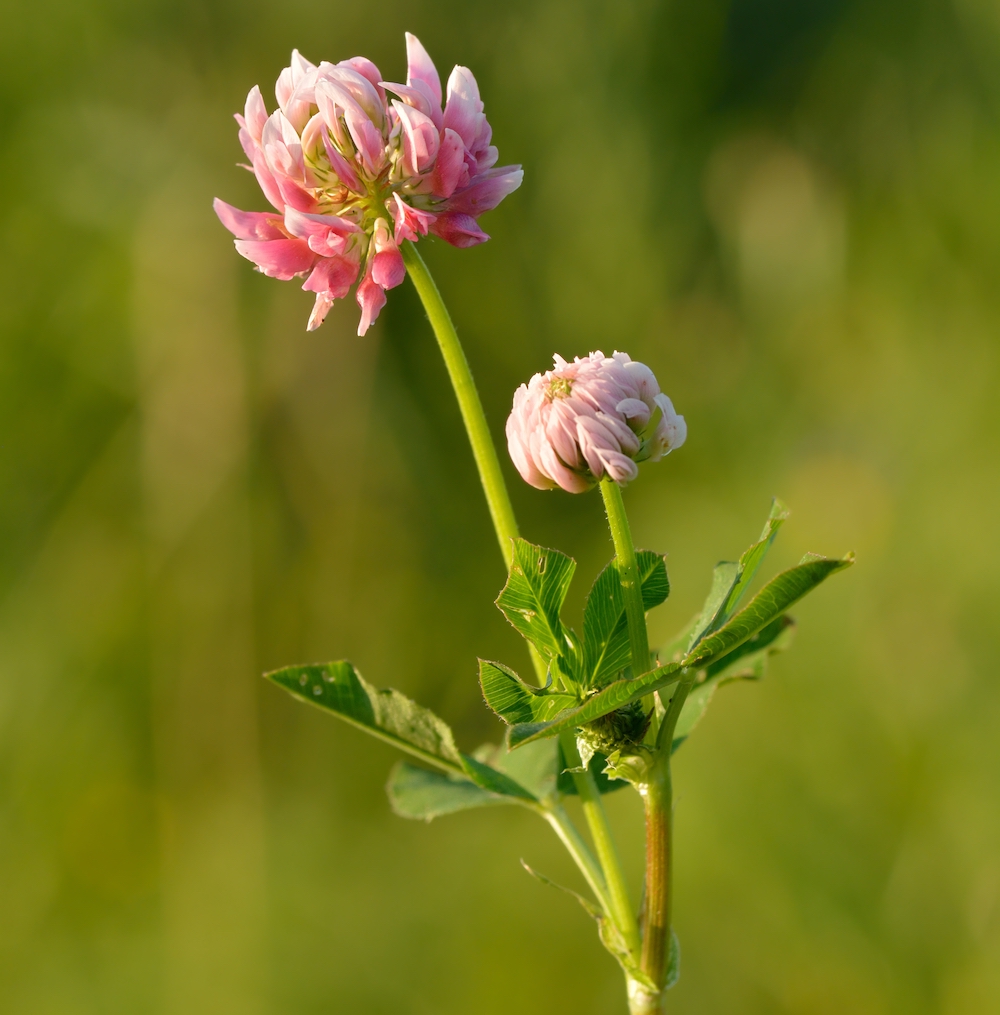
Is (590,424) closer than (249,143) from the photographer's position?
Yes

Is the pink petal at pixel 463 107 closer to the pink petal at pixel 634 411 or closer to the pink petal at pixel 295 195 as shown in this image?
the pink petal at pixel 295 195

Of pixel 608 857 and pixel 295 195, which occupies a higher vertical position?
pixel 295 195

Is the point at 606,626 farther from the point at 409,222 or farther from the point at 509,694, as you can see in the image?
the point at 409,222

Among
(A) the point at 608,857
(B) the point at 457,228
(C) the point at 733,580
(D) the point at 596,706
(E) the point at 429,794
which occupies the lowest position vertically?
(E) the point at 429,794

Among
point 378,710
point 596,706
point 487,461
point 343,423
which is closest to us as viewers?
point 596,706

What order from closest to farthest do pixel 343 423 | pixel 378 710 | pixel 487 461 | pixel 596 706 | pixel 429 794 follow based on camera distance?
pixel 596 706, pixel 487 461, pixel 378 710, pixel 429 794, pixel 343 423

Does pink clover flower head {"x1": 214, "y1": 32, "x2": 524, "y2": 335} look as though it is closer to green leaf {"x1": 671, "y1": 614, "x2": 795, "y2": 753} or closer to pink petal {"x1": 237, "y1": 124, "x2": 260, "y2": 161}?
pink petal {"x1": 237, "y1": 124, "x2": 260, "y2": 161}

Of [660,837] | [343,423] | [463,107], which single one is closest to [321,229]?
[463,107]
